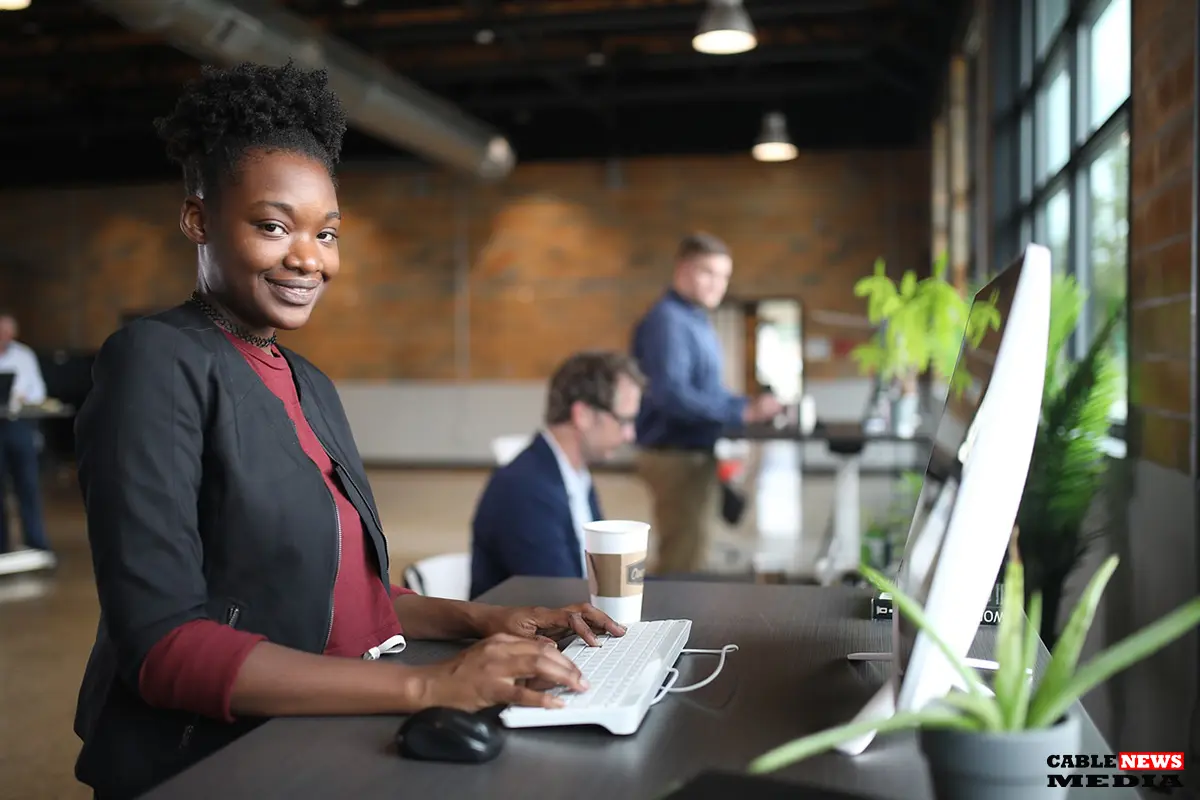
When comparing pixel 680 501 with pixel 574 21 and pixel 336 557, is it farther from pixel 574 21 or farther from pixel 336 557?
pixel 574 21

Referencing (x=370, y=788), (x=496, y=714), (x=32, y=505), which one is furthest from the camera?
(x=32, y=505)

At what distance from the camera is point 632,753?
0.98m

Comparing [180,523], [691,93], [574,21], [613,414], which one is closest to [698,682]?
[180,523]

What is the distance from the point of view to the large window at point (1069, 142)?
3.18m

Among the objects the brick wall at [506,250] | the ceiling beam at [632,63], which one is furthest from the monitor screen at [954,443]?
the brick wall at [506,250]

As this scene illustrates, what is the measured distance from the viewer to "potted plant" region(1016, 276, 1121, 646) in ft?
8.65

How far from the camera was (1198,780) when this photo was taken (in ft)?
5.02

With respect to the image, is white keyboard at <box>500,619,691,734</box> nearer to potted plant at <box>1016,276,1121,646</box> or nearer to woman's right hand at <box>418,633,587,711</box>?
woman's right hand at <box>418,633,587,711</box>

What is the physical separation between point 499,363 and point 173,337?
36.3ft

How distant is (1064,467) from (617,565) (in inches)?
67.3

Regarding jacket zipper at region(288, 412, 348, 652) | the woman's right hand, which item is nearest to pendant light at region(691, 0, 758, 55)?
jacket zipper at region(288, 412, 348, 652)

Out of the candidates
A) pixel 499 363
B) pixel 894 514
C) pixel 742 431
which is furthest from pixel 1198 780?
pixel 499 363

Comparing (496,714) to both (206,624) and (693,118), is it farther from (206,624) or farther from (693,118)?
(693,118)

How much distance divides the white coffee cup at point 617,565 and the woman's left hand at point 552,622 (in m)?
0.04
